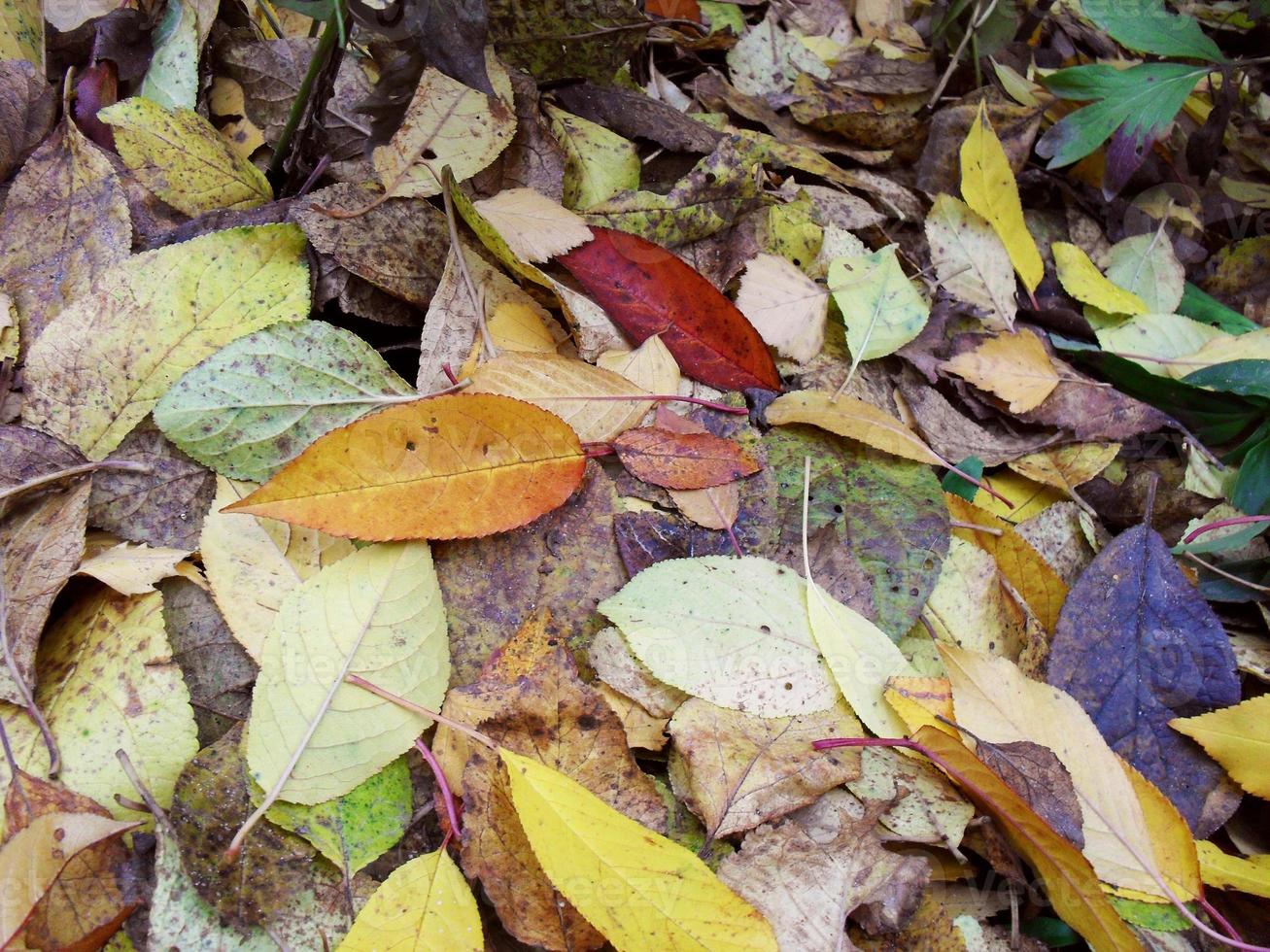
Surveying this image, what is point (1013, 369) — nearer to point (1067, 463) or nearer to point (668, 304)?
point (1067, 463)

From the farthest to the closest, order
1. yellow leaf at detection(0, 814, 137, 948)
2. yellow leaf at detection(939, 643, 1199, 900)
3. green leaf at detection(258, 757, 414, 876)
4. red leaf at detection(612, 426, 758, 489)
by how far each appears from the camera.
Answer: red leaf at detection(612, 426, 758, 489) < yellow leaf at detection(939, 643, 1199, 900) < green leaf at detection(258, 757, 414, 876) < yellow leaf at detection(0, 814, 137, 948)

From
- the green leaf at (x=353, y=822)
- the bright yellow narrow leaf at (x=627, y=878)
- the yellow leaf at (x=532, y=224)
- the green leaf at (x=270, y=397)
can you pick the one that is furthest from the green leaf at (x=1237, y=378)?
the green leaf at (x=353, y=822)

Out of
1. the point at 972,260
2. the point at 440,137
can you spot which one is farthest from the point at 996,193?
the point at 440,137

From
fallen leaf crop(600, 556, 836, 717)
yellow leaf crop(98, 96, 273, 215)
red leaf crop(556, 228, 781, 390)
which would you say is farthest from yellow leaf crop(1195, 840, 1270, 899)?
yellow leaf crop(98, 96, 273, 215)

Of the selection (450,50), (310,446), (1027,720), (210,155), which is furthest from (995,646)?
(210,155)

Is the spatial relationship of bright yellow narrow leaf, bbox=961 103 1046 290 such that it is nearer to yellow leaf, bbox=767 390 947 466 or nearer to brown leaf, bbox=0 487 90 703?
yellow leaf, bbox=767 390 947 466
